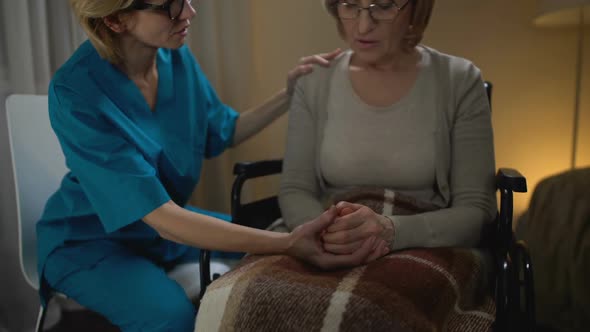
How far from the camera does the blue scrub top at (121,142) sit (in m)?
0.92

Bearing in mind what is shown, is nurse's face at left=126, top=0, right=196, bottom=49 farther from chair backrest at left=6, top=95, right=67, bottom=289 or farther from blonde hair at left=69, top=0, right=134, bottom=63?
chair backrest at left=6, top=95, right=67, bottom=289

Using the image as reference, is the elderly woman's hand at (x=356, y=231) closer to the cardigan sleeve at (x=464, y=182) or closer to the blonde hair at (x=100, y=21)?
the cardigan sleeve at (x=464, y=182)

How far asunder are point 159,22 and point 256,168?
429mm

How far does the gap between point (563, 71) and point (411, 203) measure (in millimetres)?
1030

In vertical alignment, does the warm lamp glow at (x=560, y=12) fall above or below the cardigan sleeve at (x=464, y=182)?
above

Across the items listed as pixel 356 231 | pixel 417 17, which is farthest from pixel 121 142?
pixel 417 17

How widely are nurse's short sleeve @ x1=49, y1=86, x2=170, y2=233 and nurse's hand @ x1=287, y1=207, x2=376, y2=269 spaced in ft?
0.92

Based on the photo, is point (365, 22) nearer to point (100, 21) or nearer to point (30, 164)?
point (100, 21)

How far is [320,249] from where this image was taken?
88cm

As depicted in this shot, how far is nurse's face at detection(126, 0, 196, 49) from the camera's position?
96cm

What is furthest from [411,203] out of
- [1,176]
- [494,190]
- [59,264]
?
[1,176]

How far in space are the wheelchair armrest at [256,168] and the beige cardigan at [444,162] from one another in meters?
0.09

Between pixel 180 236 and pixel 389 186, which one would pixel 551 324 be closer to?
pixel 389 186

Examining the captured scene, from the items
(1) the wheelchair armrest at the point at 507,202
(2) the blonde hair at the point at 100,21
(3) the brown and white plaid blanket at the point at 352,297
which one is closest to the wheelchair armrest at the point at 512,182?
(1) the wheelchair armrest at the point at 507,202
